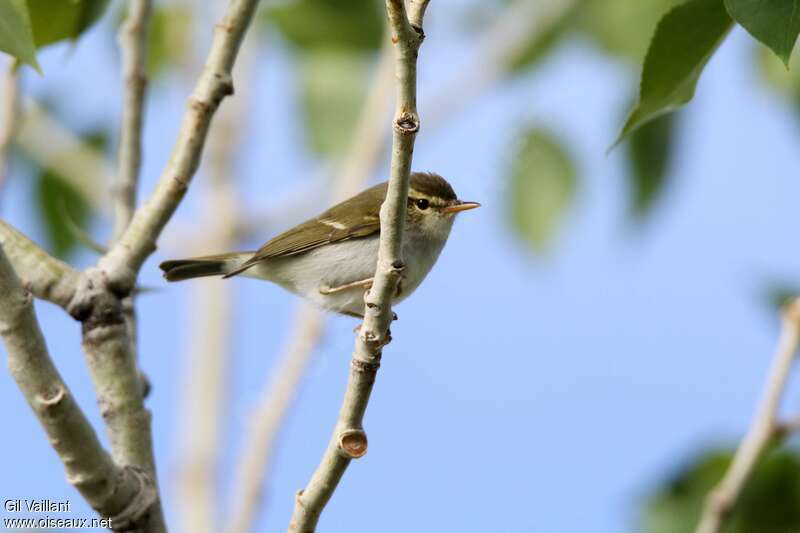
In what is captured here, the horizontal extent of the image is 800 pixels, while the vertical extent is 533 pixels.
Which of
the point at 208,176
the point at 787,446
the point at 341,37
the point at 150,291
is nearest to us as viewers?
the point at 150,291

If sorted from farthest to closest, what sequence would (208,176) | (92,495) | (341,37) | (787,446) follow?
1. (208,176)
2. (341,37)
3. (787,446)
4. (92,495)

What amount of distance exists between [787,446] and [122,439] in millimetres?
2557

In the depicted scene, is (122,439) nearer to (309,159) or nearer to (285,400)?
(285,400)

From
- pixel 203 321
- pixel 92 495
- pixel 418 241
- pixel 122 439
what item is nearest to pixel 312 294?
pixel 418 241

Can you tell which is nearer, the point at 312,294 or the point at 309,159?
the point at 312,294

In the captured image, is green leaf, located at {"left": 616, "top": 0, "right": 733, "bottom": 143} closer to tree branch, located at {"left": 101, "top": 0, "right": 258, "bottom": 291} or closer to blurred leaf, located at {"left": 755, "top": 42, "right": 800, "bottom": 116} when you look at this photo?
tree branch, located at {"left": 101, "top": 0, "right": 258, "bottom": 291}

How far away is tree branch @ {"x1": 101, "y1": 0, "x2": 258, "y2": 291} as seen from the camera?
2941 mm

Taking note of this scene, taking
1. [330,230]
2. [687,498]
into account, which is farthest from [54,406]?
[687,498]

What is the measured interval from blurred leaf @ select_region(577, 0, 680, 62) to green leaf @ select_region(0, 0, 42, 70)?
2.90 meters

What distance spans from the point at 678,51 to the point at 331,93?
3768 millimetres

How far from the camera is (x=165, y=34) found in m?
6.27

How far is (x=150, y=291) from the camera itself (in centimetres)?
319

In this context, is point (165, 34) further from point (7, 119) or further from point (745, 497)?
point (745, 497)

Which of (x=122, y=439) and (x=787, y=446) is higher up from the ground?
(x=787, y=446)
